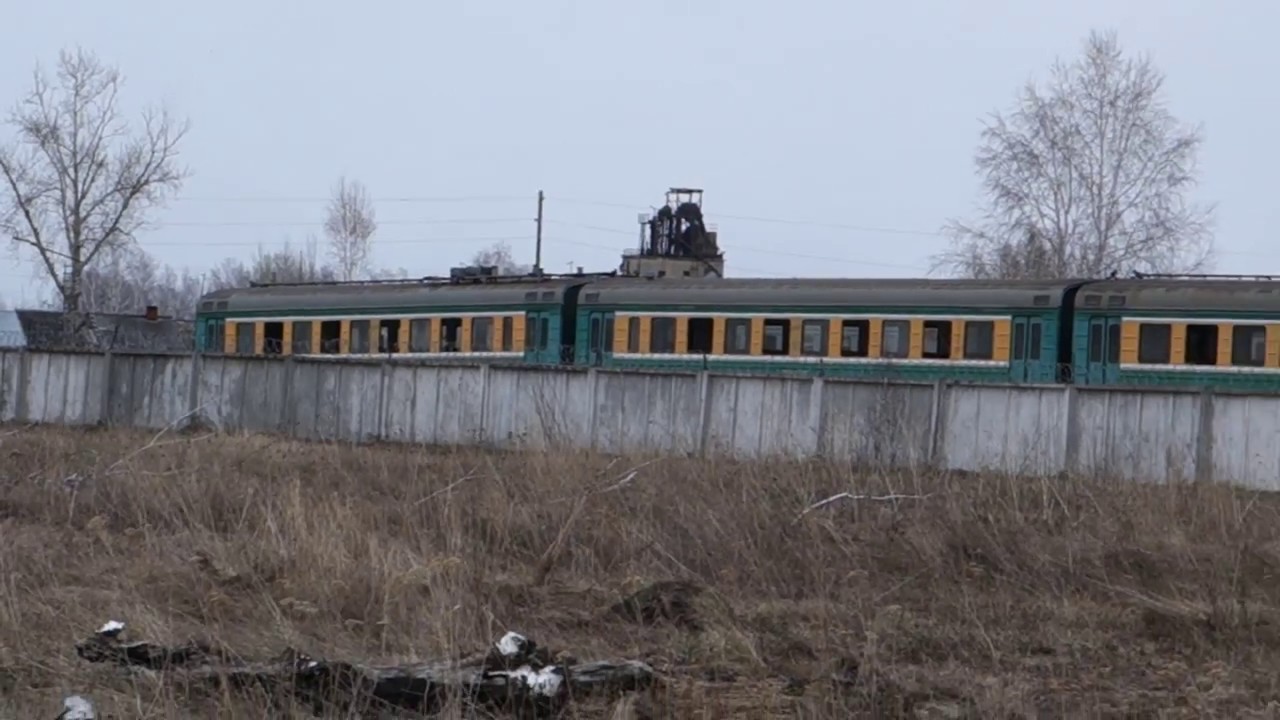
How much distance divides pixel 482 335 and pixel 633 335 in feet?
12.2

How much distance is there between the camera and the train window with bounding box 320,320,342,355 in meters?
39.7

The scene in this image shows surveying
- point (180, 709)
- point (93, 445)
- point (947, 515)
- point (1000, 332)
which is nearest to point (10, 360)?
point (93, 445)

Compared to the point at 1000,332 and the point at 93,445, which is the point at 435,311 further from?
the point at 93,445

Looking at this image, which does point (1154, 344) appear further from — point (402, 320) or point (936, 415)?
point (402, 320)

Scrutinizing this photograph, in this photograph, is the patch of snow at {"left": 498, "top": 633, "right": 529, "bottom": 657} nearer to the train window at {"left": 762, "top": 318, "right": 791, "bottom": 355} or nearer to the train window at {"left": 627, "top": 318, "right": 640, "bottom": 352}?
the train window at {"left": 762, "top": 318, "right": 791, "bottom": 355}

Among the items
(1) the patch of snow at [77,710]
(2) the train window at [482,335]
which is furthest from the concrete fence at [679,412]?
(1) the patch of snow at [77,710]

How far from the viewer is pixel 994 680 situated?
1079 centimetres

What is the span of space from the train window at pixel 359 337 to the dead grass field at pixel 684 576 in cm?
1861

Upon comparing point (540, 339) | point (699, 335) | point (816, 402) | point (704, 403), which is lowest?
point (704, 403)

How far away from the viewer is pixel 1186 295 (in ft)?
99.9

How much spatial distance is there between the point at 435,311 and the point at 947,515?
23.3 m

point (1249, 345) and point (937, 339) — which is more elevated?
point (1249, 345)

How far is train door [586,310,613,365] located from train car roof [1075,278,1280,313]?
32.6 feet

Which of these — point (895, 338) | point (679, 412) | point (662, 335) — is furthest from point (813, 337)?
point (679, 412)
